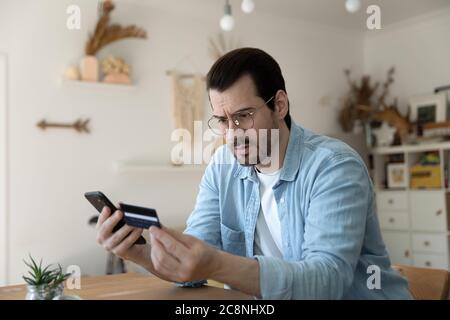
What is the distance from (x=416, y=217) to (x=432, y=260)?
0.40m

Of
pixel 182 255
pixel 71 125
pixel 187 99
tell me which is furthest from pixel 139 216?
pixel 187 99

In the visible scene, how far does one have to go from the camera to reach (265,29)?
5.00 metres

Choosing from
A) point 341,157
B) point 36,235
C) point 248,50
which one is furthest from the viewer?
point 36,235

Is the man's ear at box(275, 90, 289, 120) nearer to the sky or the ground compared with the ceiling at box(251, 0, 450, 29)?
nearer to the ground

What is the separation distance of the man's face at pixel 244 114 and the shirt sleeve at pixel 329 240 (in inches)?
8.3

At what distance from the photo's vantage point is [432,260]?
15.4 feet

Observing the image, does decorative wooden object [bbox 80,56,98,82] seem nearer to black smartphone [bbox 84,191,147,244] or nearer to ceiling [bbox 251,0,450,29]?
ceiling [bbox 251,0,450,29]

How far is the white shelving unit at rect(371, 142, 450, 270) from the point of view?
4605 millimetres

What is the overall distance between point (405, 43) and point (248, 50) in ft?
14.4

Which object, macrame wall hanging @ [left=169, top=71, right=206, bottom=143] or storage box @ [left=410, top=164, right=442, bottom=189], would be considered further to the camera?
storage box @ [left=410, top=164, right=442, bottom=189]

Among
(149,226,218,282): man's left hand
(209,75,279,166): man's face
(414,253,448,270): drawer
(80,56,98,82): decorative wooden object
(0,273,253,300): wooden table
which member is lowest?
(414,253,448,270): drawer

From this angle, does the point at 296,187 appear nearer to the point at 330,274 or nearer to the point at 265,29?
the point at 330,274

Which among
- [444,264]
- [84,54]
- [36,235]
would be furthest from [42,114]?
[444,264]

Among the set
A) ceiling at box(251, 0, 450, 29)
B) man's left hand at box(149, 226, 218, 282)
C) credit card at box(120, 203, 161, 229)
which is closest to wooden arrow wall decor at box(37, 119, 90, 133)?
ceiling at box(251, 0, 450, 29)
